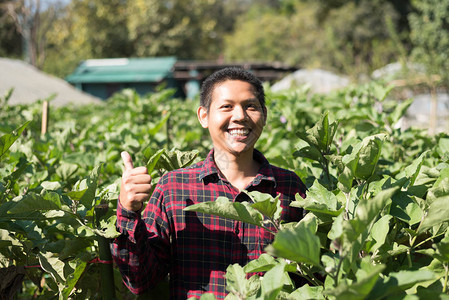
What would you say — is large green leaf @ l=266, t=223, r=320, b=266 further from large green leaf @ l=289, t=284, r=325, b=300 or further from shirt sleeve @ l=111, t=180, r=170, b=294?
shirt sleeve @ l=111, t=180, r=170, b=294

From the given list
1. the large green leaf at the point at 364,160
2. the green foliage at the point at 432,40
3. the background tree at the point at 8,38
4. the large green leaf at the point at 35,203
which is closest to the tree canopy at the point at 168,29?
the background tree at the point at 8,38

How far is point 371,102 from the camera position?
3.49 metres

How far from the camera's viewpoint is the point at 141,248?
148cm

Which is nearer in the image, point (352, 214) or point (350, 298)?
point (350, 298)

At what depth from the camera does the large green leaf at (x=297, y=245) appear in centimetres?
92

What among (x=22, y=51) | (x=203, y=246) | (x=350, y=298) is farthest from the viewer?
(x=22, y=51)

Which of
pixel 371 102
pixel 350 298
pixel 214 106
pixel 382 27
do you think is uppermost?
pixel 382 27

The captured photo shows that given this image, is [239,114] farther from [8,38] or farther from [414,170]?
[8,38]

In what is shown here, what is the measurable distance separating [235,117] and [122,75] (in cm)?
2846

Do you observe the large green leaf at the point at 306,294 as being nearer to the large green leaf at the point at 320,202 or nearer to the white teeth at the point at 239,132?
the large green leaf at the point at 320,202

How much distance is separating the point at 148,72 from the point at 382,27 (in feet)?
46.6

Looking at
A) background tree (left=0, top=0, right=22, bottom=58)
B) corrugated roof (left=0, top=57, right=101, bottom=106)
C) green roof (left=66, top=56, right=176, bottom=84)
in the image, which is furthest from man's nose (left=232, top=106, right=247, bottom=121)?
background tree (left=0, top=0, right=22, bottom=58)

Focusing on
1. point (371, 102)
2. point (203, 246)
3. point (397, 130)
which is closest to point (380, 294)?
point (203, 246)

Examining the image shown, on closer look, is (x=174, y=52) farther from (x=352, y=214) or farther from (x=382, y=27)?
(x=352, y=214)
